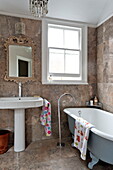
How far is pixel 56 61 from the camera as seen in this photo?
293 cm

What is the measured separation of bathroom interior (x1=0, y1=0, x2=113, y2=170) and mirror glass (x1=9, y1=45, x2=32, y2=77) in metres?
0.03

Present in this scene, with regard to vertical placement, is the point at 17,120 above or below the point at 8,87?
below

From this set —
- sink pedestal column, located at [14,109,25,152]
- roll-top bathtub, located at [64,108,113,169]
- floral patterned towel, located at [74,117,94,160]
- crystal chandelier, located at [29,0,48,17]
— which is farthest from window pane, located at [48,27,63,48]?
floral patterned towel, located at [74,117,94,160]

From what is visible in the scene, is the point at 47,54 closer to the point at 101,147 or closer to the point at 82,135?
the point at 82,135

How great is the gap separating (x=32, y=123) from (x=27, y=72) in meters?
1.02

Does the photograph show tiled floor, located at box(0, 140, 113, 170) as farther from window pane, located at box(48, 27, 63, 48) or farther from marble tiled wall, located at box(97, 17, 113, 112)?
window pane, located at box(48, 27, 63, 48)

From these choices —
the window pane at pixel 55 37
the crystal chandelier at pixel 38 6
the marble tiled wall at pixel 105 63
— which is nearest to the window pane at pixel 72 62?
the window pane at pixel 55 37

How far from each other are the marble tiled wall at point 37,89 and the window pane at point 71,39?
0.29m

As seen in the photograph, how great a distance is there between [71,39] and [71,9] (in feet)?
1.97

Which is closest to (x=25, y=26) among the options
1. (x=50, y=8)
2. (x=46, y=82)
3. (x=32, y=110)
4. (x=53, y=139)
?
(x=50, y=8)

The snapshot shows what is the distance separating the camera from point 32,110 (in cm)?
269

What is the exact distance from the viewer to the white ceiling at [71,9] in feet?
8.19

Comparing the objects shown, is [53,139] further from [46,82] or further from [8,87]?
[8,87]

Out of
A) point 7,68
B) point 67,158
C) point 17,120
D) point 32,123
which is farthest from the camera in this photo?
point 32,123
